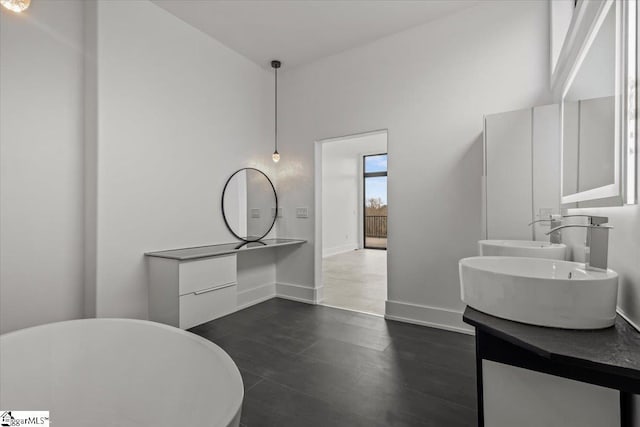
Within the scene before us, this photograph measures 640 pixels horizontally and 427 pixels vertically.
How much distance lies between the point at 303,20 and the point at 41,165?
8.33ft

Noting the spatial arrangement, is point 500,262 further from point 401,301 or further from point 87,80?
point 87,80

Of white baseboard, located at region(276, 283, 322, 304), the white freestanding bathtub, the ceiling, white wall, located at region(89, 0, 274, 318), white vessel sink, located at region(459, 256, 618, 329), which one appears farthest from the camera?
white baseboard, located at region(276, 283, 322, 304)

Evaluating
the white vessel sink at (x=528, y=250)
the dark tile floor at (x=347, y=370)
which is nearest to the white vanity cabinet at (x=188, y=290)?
the dark tile floor at (x=347, y=370)

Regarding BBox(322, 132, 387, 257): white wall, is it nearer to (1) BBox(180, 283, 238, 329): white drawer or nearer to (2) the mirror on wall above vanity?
(1) BBox(180, 283, 238, 329): white drawer

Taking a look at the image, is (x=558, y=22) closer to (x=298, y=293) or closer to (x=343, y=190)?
(x=298, y=293)

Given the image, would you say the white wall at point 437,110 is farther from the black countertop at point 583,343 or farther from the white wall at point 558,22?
the black countertop at point 583,343

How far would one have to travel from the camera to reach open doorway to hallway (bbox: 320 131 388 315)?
561 cm

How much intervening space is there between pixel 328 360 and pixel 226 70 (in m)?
3.20

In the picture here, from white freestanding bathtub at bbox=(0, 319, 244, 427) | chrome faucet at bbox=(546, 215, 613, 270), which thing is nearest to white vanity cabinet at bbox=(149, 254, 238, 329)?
white freestanding bathtub at bbox=(0, 319, 244, 427)

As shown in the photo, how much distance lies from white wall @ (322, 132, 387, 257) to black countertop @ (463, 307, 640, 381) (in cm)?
633

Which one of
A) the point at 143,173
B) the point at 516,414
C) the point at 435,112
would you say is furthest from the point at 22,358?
the point at 435,112

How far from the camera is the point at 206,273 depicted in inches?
107

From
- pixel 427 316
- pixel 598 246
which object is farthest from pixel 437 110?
pixel 598 246
